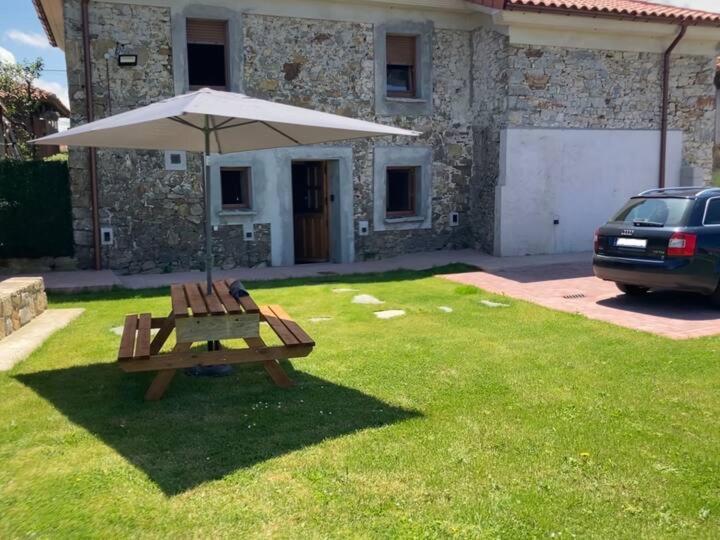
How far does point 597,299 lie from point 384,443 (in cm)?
577

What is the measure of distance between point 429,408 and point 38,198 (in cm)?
907

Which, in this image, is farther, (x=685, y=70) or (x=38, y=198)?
(x=685, y=70)

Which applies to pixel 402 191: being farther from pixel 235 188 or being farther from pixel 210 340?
pixel 210 340

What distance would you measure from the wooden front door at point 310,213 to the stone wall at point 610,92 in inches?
160

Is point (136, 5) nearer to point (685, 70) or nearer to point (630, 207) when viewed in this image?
point (630, 207)

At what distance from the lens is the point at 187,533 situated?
301 centimetres

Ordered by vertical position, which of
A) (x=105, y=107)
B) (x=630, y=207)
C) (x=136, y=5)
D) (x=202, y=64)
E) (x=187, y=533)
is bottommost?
(x=187, y=533)

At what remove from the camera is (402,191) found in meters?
13.7

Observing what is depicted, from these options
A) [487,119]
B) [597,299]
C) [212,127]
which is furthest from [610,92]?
[212,127]

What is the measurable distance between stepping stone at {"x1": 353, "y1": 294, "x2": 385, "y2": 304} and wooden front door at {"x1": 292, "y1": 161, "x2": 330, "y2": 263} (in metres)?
4.32

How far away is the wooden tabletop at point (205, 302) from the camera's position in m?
4.82

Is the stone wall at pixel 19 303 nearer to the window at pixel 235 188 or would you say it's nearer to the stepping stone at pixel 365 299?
the stepping stone at pixel 365 299

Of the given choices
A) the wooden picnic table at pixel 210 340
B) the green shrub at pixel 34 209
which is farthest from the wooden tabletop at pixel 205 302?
the green shrub at pixel 34 209

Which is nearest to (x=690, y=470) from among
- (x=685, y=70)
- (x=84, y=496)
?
(x=84, y=496)
